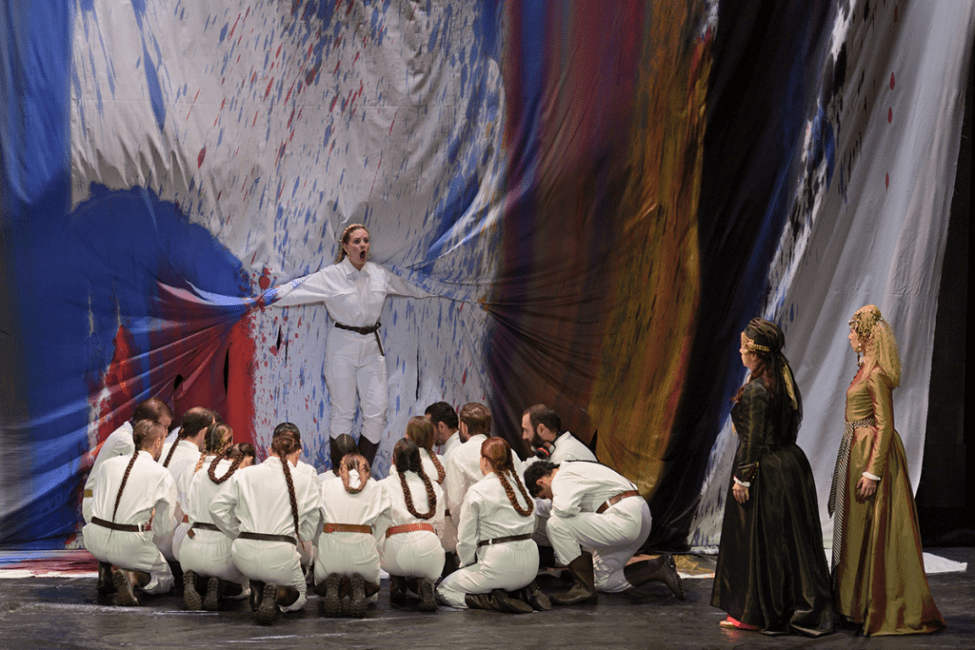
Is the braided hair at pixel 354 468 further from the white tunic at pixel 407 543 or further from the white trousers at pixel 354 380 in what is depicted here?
the white trousers at pixel 354 380

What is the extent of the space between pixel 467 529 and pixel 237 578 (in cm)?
105

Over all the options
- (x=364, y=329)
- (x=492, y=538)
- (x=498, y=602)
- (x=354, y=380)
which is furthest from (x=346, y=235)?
(x=498, y=602)

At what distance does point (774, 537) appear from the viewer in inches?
159

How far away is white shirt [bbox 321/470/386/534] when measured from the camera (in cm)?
433

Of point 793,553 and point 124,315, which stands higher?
point 124,315

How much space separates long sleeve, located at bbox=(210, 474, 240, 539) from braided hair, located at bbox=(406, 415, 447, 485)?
917mm

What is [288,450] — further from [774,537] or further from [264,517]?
[774,537]

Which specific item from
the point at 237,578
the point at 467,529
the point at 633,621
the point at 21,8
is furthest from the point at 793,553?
the point at 21,8

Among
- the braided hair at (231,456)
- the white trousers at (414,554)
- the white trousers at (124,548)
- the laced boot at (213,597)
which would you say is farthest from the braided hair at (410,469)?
the white trousers at (124,548)

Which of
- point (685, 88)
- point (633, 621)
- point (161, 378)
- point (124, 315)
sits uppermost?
point (685, 88)

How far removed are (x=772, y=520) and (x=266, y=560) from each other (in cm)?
211

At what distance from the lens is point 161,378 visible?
579 cm

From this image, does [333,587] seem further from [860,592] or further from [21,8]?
[21,8]

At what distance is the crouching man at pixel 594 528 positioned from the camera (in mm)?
4645
